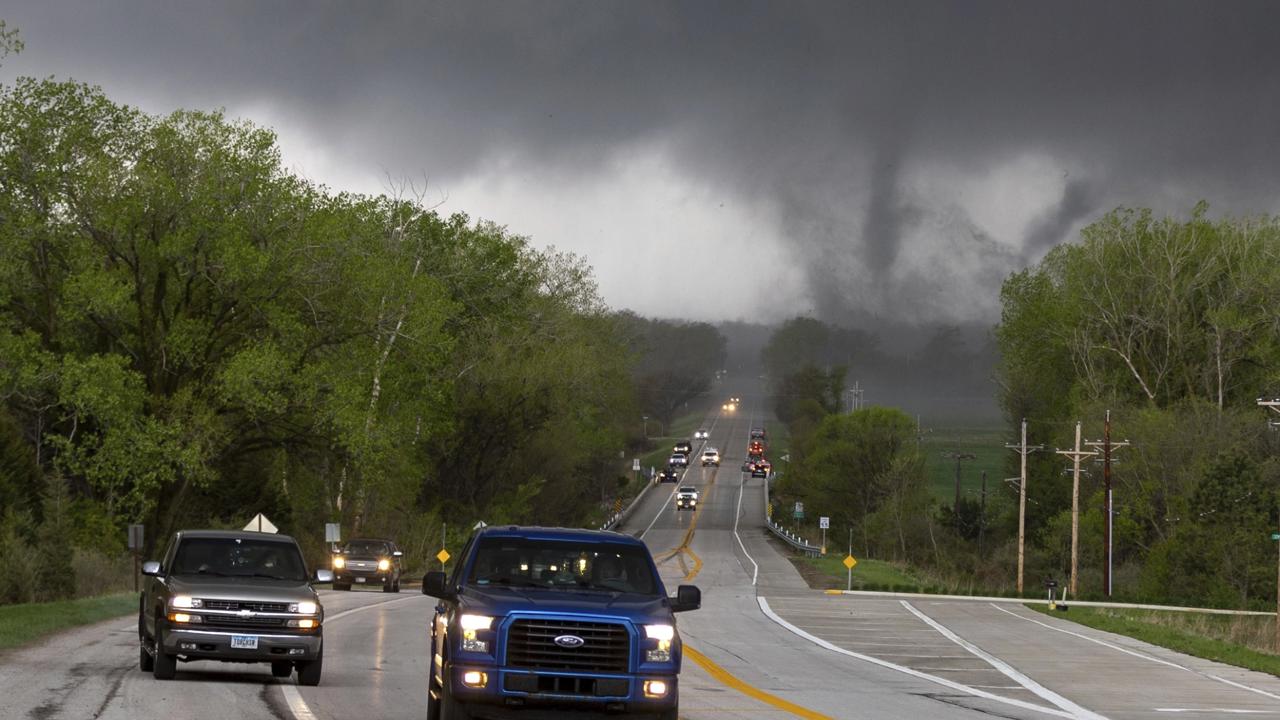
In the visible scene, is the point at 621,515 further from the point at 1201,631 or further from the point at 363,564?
the point at 1201,631

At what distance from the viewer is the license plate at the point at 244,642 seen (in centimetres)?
1695

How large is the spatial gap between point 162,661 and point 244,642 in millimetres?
952

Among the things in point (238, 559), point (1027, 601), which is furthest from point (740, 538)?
point (238, 559)

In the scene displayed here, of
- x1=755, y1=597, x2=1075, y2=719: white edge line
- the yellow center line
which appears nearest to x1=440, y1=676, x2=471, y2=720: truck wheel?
the yellow center line

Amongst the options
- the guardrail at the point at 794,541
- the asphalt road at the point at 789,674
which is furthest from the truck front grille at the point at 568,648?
the guardrail at the point at 794,541

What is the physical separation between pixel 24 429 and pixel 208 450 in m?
13.0

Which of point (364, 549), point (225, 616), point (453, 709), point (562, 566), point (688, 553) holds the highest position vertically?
point (562, 566)

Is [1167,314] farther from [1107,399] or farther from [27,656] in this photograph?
[27,656]

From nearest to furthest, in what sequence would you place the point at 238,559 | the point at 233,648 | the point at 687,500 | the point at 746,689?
the point at 233,648
the point at 238,559
the point at 746,689
the point at 687,500

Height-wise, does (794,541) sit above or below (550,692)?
below

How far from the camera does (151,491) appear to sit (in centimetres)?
4841

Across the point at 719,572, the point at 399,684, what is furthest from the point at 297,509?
the point at 399,684

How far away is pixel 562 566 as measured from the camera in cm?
1315

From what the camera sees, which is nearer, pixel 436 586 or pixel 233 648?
pixel 436 586
